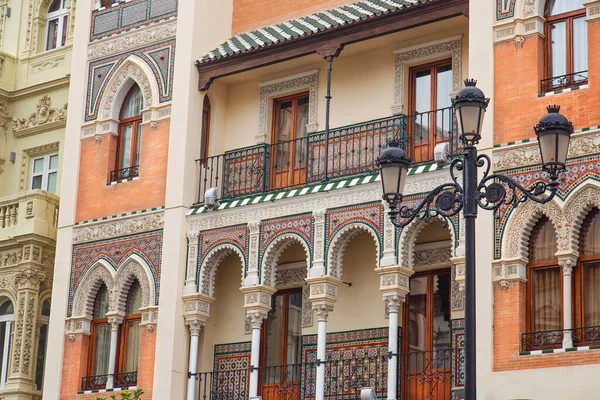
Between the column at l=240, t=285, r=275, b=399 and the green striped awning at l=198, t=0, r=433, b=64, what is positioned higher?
the green striped awning at l=198, t=0, r=433, b=64

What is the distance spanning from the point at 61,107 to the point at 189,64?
4161 millimetres

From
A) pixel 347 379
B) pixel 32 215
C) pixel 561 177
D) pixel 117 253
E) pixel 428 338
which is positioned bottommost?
pixel 347 379

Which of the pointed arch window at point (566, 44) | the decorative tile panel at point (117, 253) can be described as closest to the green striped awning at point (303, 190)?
the decorative tile panel at point (117, 253)

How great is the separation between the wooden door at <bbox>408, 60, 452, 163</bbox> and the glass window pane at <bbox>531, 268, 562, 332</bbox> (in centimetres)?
262

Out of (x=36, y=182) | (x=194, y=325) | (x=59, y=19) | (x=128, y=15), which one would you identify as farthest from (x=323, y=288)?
(x=59, y=19)

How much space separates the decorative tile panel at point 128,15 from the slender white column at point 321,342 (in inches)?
222

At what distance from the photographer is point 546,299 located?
53.3 ft

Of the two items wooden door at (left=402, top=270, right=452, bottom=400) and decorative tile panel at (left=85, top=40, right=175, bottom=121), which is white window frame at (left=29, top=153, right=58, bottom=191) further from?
wooden door at (left=402, top=270, right=452, bottom=400)

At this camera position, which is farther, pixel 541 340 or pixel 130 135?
pixel 130 135

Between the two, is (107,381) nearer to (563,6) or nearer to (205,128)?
(205,128)

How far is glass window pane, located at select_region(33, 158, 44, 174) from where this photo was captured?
2423cm

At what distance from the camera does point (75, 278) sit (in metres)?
21.3

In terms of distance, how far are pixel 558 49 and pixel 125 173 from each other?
7.55m

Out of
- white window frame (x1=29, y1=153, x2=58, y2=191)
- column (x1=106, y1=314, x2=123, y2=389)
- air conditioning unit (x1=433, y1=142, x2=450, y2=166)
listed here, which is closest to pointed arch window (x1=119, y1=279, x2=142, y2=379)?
column (x1=106, y1=314, x2=123, y2=389)
